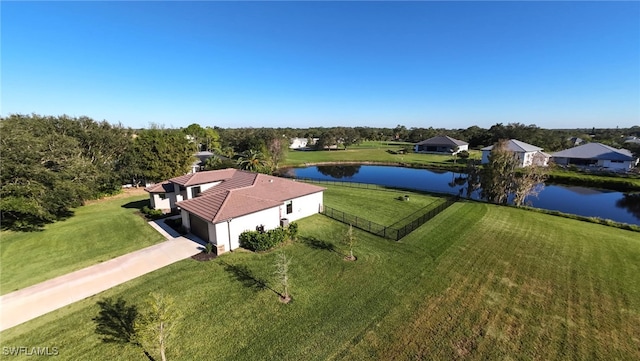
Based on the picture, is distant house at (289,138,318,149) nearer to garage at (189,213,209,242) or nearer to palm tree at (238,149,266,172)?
palm tree at (238,149,266,172)

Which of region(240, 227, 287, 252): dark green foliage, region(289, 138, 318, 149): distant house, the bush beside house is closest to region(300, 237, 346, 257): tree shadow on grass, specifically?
the bush beside house

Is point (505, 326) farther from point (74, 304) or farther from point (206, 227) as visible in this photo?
point (74, 304)

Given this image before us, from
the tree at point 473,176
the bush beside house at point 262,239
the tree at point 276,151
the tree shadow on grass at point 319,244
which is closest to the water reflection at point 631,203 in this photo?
the tree at point 473,176

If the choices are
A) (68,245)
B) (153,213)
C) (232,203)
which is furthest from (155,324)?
(153,213)

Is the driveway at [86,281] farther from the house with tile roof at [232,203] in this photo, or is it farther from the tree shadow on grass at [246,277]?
the tree shadow on grass at [246,277]

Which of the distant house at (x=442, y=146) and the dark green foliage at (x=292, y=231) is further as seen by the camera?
the distant house at (x=442, y=146)
